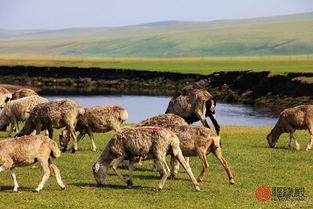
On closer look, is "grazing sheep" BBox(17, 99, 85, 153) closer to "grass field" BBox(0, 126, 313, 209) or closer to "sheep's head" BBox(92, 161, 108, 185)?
"grass field" BBox(0, 126, 313, 209)

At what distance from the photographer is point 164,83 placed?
102m

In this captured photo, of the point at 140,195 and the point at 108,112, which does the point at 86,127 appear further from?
the point at 140,195

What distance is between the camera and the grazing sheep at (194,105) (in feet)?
81.8

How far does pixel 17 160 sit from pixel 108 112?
8.36 meters

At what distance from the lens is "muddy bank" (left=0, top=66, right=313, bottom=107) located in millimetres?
76275

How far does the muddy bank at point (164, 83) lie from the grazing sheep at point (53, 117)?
49.0m

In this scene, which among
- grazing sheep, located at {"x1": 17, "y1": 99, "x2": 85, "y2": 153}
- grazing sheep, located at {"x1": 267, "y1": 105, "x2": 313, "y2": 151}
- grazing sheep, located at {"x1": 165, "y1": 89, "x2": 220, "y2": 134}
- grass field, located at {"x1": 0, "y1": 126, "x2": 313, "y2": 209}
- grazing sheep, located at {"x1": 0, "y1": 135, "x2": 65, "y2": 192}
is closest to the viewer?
grass field, located at {"x1": 0, "y1": 126, "x2": 313, "y2": 209}

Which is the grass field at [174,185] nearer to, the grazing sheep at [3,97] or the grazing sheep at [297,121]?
the grazing sheep at [297,121]

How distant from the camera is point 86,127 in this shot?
24328 millimetres

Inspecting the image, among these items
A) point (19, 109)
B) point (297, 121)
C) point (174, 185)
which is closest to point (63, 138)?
point (19, 109)

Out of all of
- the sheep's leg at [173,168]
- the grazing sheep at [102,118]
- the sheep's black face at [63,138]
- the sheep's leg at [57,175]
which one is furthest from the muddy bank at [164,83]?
the sheep's leg at [57,175]
